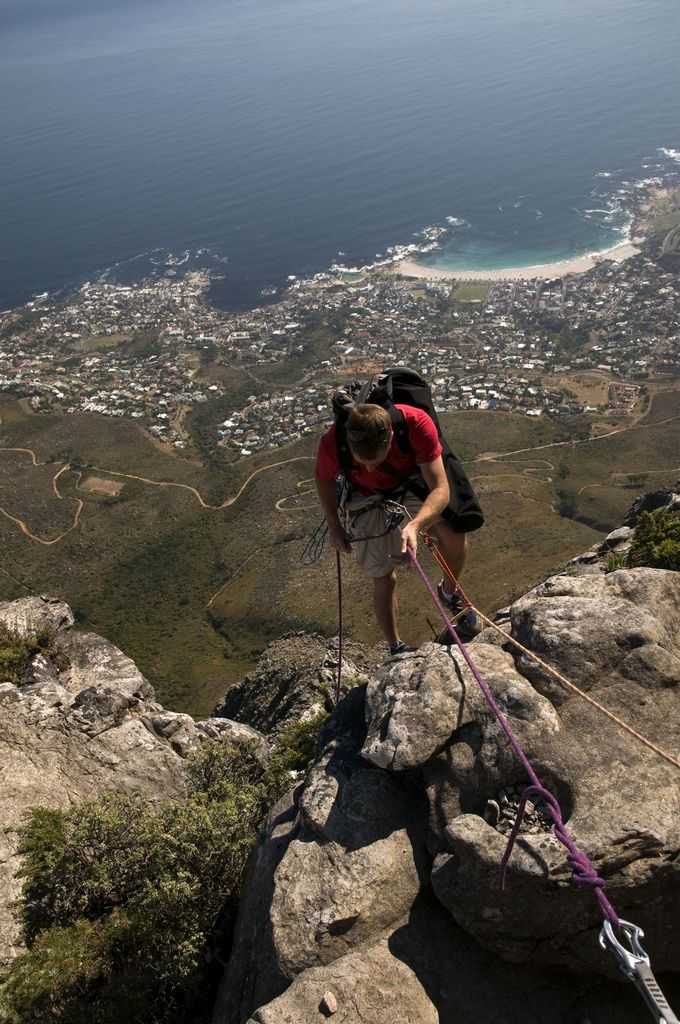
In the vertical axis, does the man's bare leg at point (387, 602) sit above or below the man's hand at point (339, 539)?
below

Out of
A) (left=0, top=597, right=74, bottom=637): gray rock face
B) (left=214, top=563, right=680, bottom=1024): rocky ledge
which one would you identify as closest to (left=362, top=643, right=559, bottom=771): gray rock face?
(left=214, top=563, right=680, bottom=1024): rocky ledge

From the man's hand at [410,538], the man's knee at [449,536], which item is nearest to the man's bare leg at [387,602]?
the man's knee at [449,536]

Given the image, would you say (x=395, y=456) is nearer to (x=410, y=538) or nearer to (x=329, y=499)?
(x=329, y=499)

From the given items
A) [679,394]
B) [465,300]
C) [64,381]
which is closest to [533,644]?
[679,394]

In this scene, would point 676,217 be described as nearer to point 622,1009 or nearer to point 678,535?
point 678,535

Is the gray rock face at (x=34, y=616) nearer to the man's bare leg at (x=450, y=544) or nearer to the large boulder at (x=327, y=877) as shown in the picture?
the large boulder at (x=327, y=877)

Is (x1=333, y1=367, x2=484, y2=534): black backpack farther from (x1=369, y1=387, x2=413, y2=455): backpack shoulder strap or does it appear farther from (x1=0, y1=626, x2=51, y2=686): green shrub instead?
(x1=0, y1=626, x2=51, y2=686): green shrub
